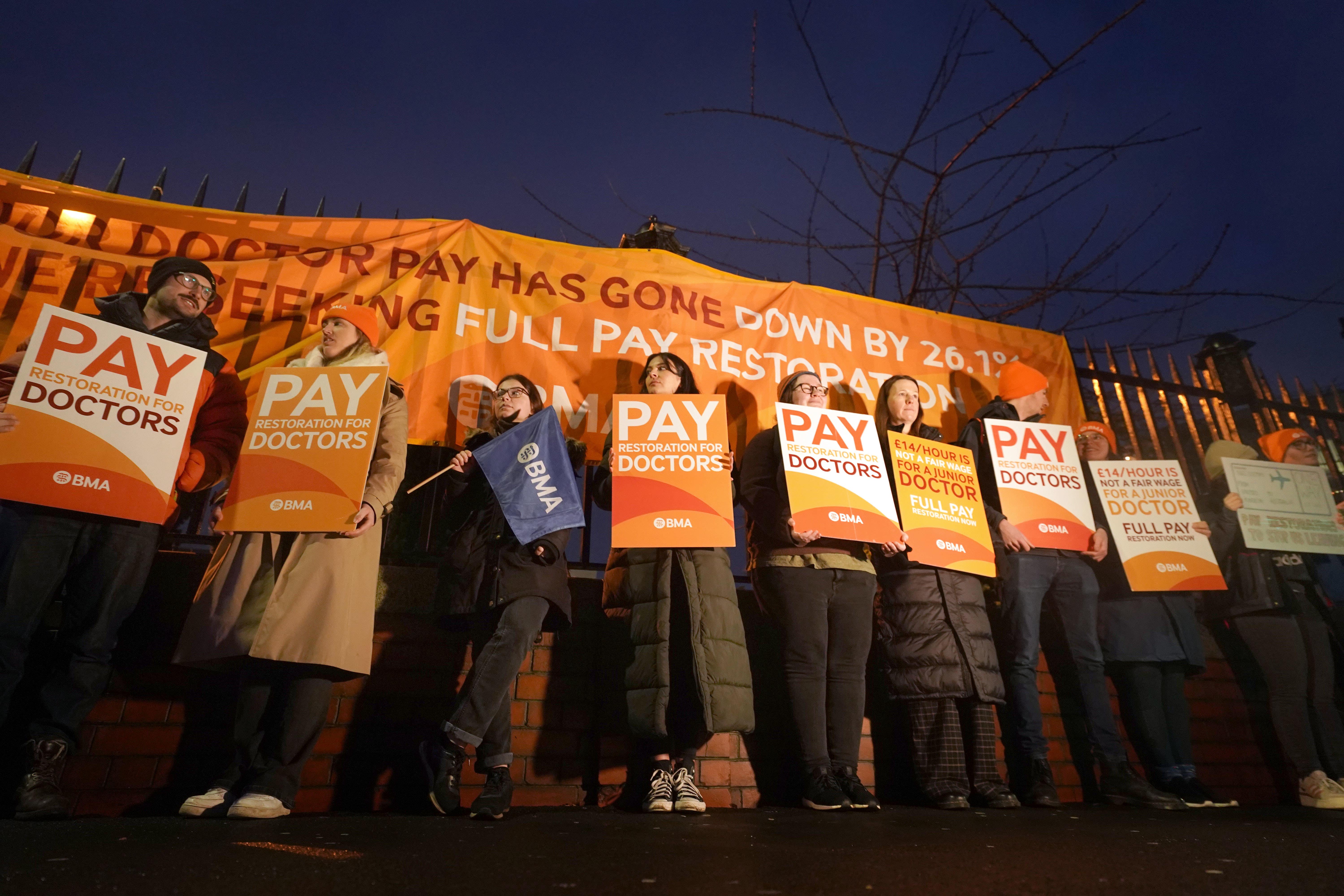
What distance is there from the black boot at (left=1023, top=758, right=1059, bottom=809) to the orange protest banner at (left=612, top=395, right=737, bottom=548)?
5.44 ft

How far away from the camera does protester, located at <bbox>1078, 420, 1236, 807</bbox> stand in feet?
11.0

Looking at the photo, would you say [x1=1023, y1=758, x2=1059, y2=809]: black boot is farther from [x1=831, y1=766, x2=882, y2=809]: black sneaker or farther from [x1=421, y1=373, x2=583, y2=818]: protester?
[x1=421, y1=373, x2=583, y2=818]: protester

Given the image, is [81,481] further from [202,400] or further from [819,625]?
[819,625]

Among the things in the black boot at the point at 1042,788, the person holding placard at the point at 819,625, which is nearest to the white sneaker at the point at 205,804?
the person holding placard at the point at 819,625

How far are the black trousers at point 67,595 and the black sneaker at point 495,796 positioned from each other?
1.32 meters

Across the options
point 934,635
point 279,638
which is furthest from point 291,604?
point 934,635

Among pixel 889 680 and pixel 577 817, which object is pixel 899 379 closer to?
pixel 889 680

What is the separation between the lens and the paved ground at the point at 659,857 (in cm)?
139

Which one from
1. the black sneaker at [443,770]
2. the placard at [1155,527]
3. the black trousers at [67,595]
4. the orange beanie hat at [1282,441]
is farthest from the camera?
the orange beanie hat at [1282,441]

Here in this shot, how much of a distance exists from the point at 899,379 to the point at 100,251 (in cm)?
394

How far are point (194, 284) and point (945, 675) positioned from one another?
3.55 metres

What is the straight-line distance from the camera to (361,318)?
10.8 ft

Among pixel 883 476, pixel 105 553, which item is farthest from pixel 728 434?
pixel 105 553

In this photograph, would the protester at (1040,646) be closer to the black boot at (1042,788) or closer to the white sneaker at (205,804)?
the black boot at (1042,788)
